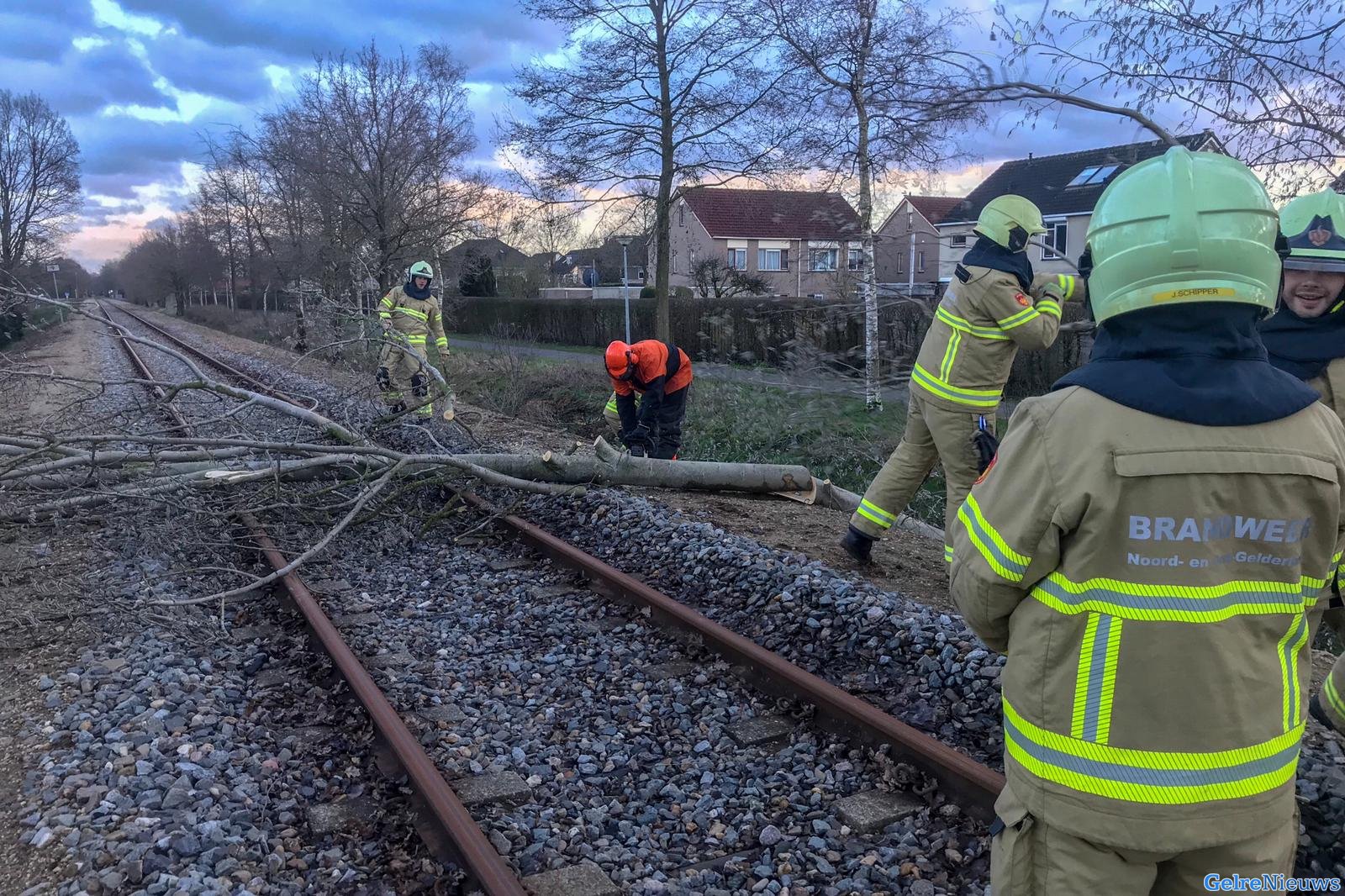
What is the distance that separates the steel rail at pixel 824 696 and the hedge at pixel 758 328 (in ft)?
13.9

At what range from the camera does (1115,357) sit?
1.75m

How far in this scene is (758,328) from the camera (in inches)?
616

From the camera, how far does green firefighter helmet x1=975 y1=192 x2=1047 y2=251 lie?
484cm

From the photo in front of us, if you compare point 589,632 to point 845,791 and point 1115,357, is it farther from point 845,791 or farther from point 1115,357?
point 1115,357

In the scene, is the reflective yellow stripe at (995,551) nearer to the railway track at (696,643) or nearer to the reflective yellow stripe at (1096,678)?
the reflective yellow stripe at (1096,678)

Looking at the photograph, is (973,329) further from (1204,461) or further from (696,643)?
(1204,461)

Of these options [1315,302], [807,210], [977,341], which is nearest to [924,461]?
[977,341]

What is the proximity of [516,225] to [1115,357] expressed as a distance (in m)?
16.5

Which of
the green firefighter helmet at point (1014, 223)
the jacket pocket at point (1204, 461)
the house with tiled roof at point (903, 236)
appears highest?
the house with tiled roof at point (903, 236)

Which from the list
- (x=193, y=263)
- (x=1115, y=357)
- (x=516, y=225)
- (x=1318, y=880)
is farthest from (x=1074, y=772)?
(x=193, y=263)

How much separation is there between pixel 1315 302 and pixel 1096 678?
1.95 metres

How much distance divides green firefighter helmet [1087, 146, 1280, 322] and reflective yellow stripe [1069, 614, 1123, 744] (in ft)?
1.92

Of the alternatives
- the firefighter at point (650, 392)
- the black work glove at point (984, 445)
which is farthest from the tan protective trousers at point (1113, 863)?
the firefighter at point (650, 392)

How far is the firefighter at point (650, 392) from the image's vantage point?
8281 millimetres
